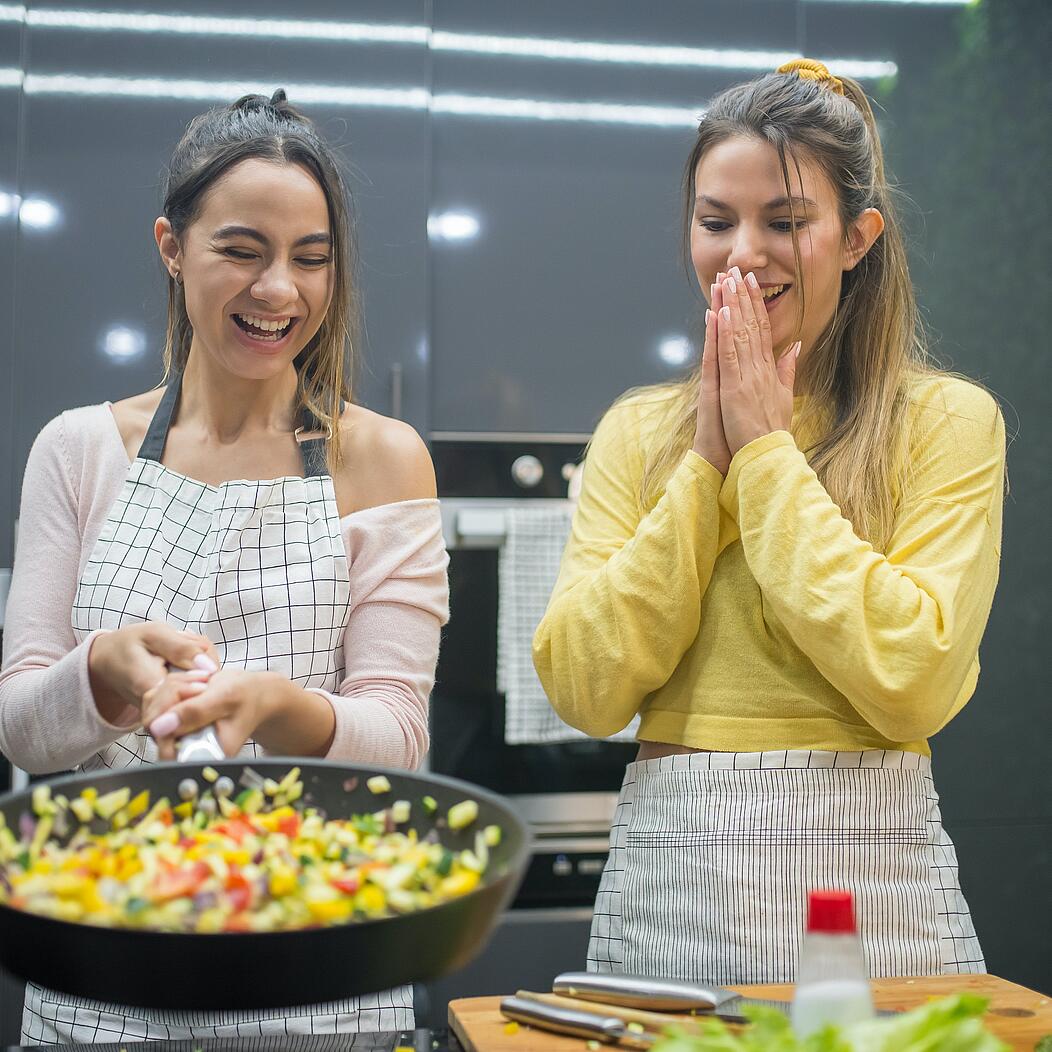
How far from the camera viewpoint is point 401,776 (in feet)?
2.80

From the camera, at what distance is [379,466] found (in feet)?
4.39

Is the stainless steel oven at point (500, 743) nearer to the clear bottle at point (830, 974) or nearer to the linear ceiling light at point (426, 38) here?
the linear ceiling light at point (426, 38)

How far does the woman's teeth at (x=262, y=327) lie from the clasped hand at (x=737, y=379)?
45 cm

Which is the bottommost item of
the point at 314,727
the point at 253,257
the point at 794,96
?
the point at 314,727

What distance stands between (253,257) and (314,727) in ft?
1.60

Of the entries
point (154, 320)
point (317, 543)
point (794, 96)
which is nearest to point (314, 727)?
point (317, 543)

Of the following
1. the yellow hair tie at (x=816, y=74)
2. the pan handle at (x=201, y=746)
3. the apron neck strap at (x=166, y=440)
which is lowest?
the pan handle at (x=201, y=746)

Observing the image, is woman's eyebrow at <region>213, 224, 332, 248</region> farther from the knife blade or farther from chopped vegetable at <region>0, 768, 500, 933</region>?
the knife blade

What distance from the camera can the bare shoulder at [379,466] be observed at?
4.35ft

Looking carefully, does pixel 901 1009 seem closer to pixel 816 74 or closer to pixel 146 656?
pixel 146 656

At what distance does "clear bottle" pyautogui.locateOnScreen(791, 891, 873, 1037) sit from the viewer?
0.80 m

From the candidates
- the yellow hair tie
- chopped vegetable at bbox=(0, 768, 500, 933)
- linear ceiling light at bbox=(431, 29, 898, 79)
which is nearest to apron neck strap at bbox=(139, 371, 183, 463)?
chopped vegetable at bbox=(0, 768, 500, 933)

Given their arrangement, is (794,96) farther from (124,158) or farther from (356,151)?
(124,158)

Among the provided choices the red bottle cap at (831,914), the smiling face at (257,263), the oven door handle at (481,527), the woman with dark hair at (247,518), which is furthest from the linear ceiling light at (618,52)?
the red bottle cap at (831,914)
